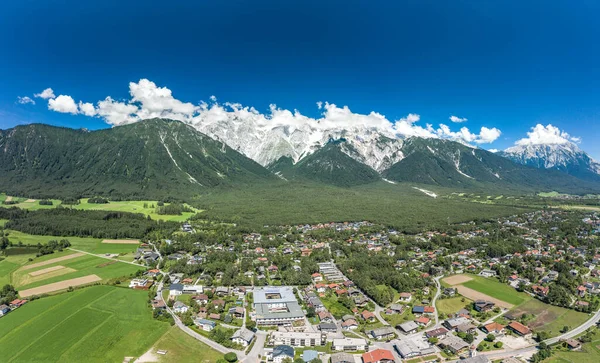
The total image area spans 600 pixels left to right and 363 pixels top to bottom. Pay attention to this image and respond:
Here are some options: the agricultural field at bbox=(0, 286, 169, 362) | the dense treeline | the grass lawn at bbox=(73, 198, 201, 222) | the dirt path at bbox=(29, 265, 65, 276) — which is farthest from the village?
the grass lawn at bbox=(73, 198, 201, 222)

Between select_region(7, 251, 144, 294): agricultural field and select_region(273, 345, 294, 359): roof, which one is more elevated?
select_region(7, 251, 144, 294): agricultural field

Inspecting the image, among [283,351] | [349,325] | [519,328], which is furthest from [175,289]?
[519,328]

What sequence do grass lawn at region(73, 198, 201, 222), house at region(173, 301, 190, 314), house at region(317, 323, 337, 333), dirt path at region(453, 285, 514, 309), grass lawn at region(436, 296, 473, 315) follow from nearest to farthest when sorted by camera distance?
house at region(317, 323, 337, 333) → house at region(173, 301, 190, 314) → grass lawn at region(436, 296, 473, 315) → dirt path at region(453, 285, 514, 309) → grass lawn at region(73, 198, 201, 222)

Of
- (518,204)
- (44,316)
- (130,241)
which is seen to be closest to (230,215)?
(130,241)

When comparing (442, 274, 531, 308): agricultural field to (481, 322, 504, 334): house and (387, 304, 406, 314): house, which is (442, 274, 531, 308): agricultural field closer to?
(481, 322, 504, 334): house

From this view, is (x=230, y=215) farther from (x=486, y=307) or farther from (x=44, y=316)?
(x=486, y=307)

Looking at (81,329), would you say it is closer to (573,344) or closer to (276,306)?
(276,306)
